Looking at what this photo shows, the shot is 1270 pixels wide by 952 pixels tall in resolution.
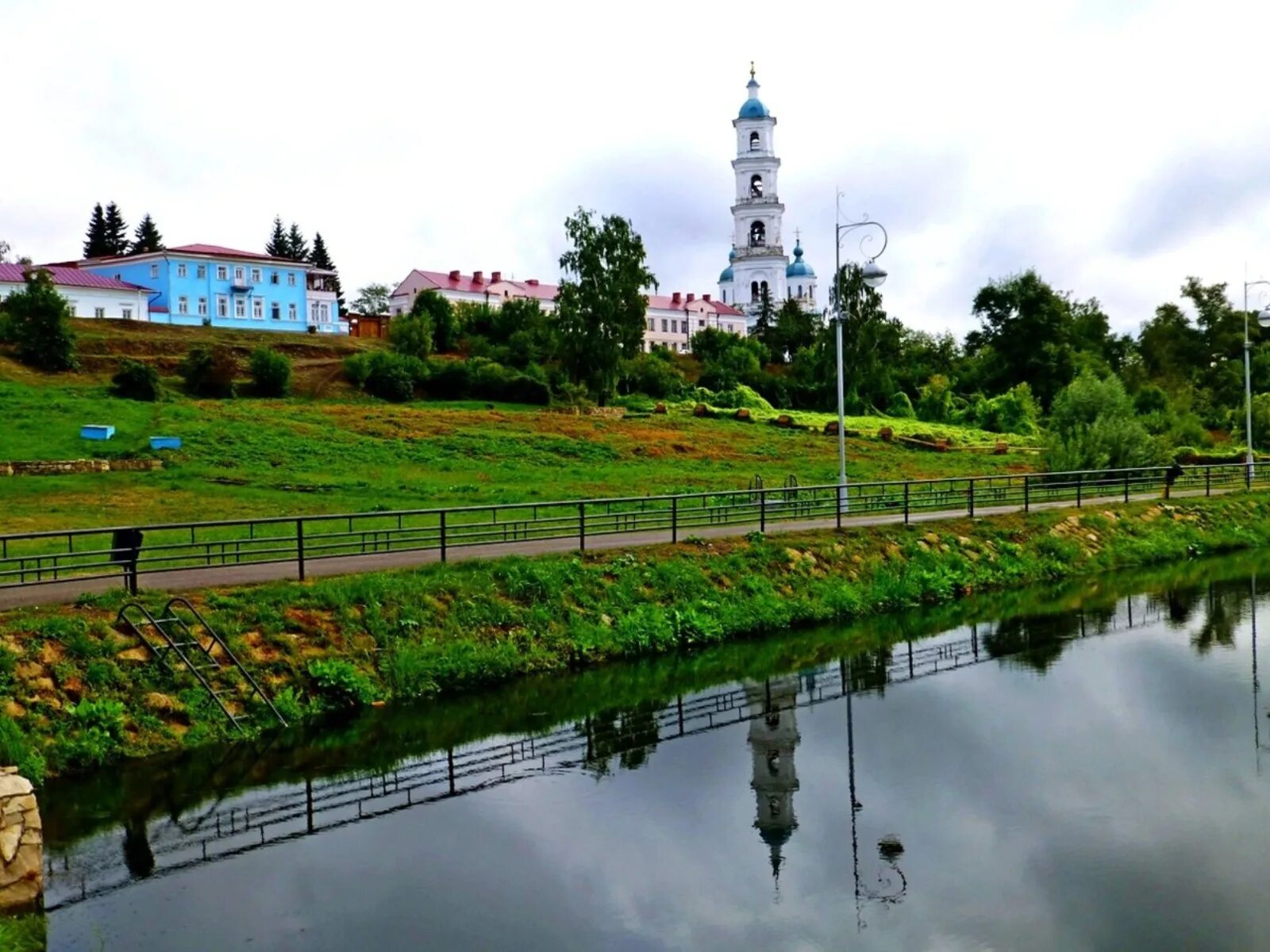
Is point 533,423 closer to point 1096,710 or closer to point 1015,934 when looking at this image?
point 1096,710

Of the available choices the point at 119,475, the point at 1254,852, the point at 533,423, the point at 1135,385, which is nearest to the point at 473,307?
the point at 533,423

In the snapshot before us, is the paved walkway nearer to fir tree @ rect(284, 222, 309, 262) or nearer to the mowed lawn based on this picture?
the mowed lawn

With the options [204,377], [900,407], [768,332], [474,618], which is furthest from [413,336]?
[474,618]

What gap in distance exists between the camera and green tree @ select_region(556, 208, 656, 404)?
7212cm

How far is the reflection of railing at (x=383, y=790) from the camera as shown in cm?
1359

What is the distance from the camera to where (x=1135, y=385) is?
3780 inches

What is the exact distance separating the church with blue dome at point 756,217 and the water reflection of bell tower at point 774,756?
109388 millimetres

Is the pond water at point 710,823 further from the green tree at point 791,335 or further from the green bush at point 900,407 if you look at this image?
the green tree at point 791,335

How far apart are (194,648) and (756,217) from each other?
418ft

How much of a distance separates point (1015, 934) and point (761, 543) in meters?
16.0

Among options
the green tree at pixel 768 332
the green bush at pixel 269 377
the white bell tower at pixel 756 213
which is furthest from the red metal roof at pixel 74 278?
the white bell tower at pixel 756 213

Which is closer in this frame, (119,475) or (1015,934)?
(1015,934)

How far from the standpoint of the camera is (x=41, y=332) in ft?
212

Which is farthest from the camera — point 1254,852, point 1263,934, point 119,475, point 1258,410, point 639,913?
point 1258,410
